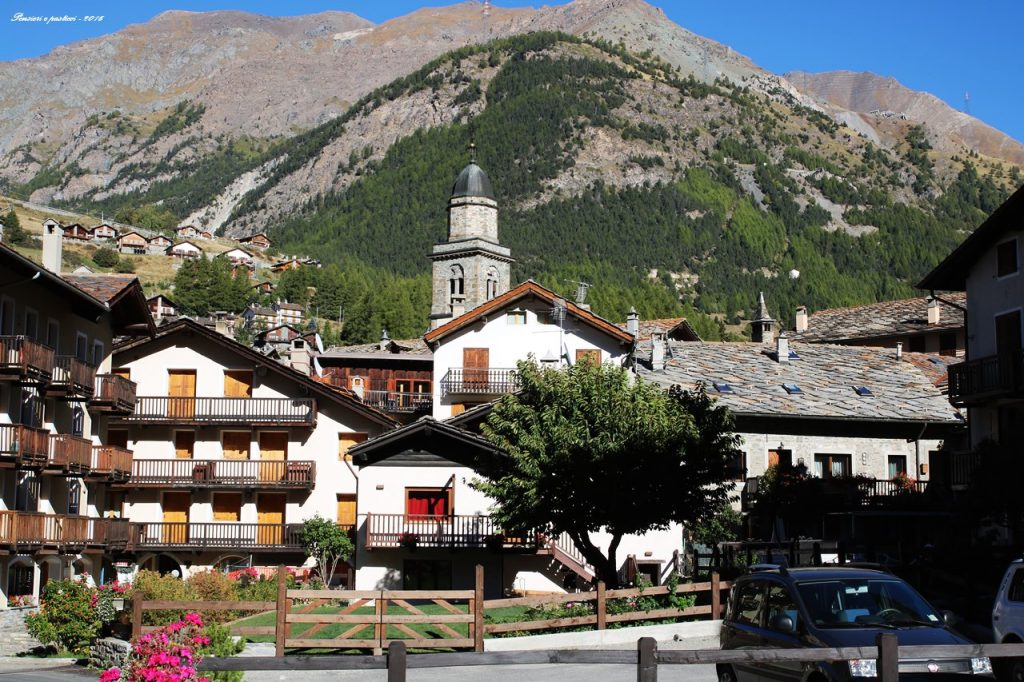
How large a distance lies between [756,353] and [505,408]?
2376cm

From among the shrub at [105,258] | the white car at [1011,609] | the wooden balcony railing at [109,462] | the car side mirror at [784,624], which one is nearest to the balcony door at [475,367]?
the wooden balcony railing at [109,462]

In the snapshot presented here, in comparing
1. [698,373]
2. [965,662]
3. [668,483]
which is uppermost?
[698,373]

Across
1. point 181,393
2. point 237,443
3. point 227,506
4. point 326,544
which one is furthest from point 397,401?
point 326,544

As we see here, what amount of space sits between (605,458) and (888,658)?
20683 mm

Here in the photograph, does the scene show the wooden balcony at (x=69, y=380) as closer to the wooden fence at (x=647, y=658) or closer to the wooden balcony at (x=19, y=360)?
the wooden balcony at (x=19, y=360)

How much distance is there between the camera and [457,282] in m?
95.8

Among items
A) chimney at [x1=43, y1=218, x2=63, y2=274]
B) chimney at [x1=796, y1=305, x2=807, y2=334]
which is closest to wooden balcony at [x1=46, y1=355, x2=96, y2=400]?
chimney at [x1=43, y1=218, x2=63, y2=274]

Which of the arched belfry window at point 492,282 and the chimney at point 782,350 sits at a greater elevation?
the arched belfry window at point 492,282

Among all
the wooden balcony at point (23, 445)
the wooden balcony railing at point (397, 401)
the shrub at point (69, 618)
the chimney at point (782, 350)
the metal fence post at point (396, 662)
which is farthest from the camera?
the wooden balcony railing at point (397, 401)

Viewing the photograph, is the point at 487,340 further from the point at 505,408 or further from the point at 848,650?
the point at 848,650

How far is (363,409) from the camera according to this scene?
5031 centimetres

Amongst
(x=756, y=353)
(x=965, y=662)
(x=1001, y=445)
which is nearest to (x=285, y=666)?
(x=965, y=662)

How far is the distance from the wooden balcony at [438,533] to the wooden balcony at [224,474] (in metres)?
8.86

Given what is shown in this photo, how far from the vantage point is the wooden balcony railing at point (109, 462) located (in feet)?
147
